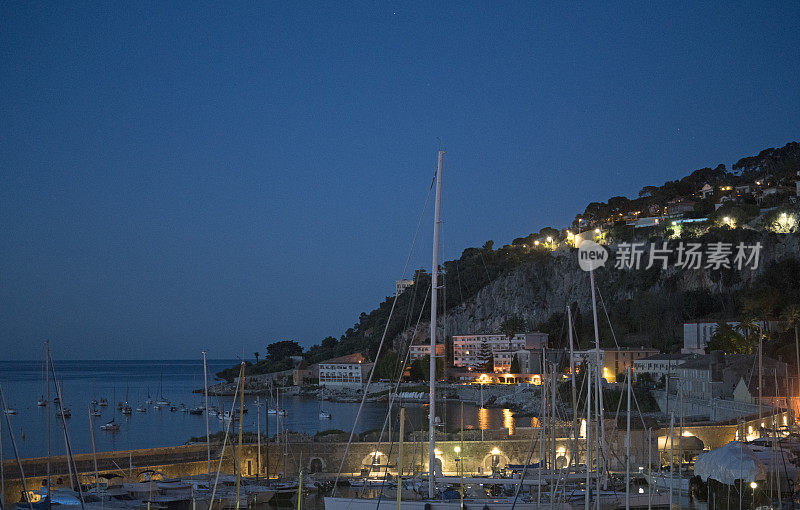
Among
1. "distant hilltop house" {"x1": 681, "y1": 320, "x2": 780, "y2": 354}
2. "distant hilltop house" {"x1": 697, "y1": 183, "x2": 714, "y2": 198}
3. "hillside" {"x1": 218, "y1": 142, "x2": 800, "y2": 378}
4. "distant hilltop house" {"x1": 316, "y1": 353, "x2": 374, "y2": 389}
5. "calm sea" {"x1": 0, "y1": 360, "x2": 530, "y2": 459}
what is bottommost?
"calm sea" {"x1": 0, "y1": 360, "x2": 530, "y2": 459}

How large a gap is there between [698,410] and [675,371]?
717 cm

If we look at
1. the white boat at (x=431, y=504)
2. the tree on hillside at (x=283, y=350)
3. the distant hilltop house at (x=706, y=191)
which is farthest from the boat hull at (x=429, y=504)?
the tree on hillside at (x=283, y=350)

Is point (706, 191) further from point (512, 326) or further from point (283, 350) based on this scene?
point (283, 350)

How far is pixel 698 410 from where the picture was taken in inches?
1640

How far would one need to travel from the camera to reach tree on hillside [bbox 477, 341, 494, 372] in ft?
290

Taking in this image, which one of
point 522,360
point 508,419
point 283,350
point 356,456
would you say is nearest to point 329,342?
point 283,350

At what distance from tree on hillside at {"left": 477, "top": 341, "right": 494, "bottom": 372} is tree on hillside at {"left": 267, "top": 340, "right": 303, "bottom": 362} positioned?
44.1m

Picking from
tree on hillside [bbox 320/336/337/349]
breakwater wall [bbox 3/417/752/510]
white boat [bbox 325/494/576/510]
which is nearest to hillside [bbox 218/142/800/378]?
tree on hillside [bbox 320/336/337/349]

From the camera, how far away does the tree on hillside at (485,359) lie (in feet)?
290

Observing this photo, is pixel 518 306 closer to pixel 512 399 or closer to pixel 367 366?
pixel 367 366

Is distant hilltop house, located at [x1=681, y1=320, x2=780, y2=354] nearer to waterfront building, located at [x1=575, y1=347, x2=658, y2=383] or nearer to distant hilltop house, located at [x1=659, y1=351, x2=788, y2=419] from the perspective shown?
waterfront building, located at [x1=575, y1=347, x2=658, y2=383]

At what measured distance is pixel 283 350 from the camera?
126 meters

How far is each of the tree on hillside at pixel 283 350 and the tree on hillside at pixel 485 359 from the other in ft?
145

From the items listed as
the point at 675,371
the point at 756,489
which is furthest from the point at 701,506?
the point at 675,371
